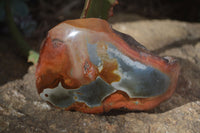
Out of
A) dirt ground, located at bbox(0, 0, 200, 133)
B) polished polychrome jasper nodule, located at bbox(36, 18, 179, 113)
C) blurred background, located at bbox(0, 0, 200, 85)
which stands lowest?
blurred background, located at bbox(0, 0, 200, 85)

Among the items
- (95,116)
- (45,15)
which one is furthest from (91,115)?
(45,15)

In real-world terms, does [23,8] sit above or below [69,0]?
above

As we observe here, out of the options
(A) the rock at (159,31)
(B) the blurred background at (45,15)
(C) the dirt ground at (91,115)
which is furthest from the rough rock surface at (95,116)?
(A) the rock at (159,31)

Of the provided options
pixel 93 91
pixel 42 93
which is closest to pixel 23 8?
pixel 42 93

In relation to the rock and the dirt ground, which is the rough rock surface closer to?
the dirt ground

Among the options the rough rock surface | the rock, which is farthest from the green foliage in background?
the rock

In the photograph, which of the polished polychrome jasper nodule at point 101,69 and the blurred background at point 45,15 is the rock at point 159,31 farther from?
the polished polychrome jasper nodule at point 101,69

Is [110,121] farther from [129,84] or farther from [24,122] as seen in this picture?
[24,122]
